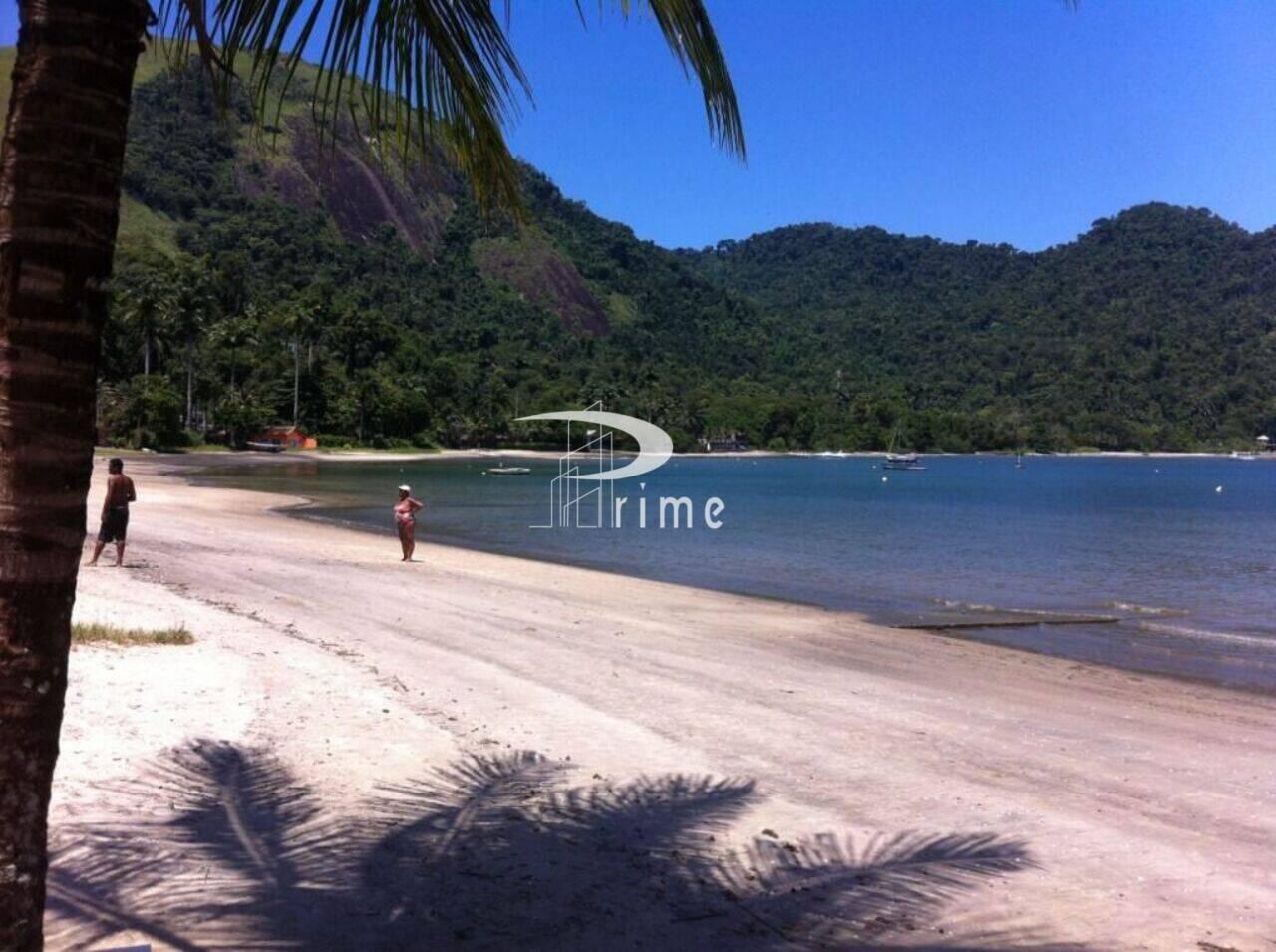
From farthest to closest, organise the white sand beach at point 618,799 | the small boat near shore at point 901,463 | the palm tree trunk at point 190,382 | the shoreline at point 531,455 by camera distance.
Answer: the small boat near shore at point 901,463
the palm tree trunk at point 190,382
the shoreline at point 531,455
the white sand beach at point 618,799

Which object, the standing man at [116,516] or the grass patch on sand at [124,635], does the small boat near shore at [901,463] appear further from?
the grass patch on sand at [124,635]

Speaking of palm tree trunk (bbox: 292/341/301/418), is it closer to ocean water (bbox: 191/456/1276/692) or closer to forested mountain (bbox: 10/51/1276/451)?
forested mountain (bbox: 10/51/1276/451)

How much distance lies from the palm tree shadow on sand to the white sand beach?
0.02 m

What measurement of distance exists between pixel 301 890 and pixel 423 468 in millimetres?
77010

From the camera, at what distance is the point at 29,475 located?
2172 millimetres

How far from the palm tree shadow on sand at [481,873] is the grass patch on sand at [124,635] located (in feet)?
8.89

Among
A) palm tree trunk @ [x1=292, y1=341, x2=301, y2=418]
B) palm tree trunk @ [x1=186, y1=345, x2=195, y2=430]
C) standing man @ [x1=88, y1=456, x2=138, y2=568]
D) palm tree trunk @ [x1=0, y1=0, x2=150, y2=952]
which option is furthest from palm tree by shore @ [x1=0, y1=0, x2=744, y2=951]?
palm tree trunk @ [x1=292, y1=341, x2=301, y2=418]

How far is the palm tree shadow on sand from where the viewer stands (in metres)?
3.61

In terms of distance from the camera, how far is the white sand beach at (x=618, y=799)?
382cm

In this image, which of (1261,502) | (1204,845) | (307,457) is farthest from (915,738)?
(307,457)

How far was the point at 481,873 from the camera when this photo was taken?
13.6ft

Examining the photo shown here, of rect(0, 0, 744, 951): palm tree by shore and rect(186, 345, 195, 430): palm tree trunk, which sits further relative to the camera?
rect(186, 345, 195, 430): palm tree trunk

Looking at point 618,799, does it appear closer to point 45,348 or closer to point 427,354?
point 45,348

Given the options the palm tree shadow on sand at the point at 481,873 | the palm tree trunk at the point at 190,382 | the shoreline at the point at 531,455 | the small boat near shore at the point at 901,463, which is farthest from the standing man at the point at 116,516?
the small boat near shore at the point at 901,463
